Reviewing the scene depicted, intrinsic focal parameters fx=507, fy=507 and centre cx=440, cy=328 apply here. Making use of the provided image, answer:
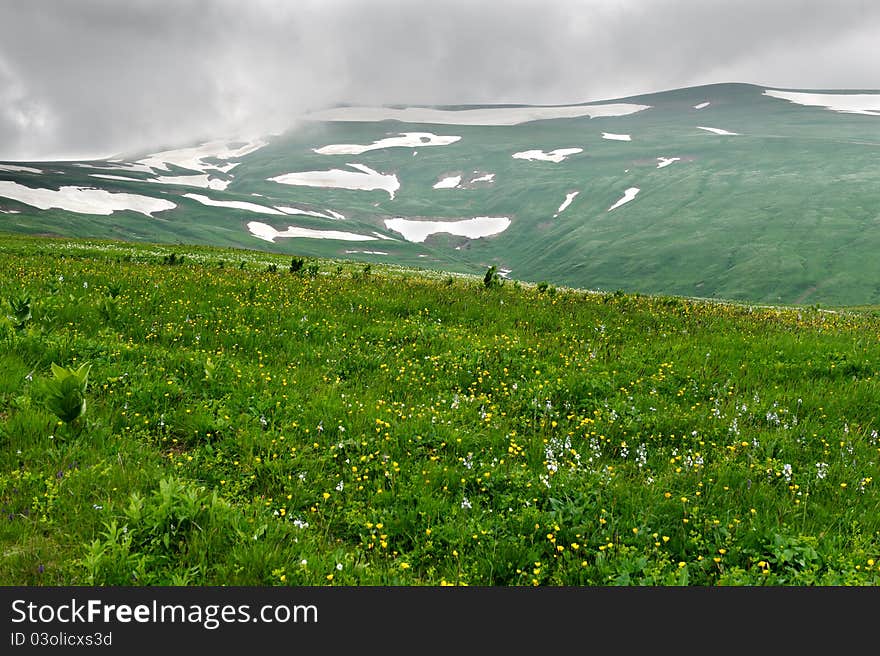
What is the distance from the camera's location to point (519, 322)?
12.4 meters

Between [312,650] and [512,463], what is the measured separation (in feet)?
11.4

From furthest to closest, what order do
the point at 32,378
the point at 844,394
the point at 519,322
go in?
1. the point at 519,322
2. the point at 844,394
3. the point at 32,378

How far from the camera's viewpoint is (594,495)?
5.72 metres

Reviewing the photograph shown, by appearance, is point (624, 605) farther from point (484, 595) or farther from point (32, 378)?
point (32, 378)

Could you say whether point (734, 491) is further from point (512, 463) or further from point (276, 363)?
point (276, 363)

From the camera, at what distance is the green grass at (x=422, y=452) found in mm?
4543

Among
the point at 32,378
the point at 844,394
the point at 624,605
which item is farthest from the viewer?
the point at 844,394

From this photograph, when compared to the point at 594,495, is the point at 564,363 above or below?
above

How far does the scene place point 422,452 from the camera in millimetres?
6668

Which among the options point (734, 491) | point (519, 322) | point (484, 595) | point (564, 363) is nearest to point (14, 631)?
point (484, 595)

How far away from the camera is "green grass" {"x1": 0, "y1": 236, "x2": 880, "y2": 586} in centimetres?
454

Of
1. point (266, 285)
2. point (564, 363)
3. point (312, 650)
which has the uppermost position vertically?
point (266, 285)

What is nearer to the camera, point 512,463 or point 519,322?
point 512,463

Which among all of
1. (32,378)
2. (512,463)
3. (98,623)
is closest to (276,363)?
(32,378)
